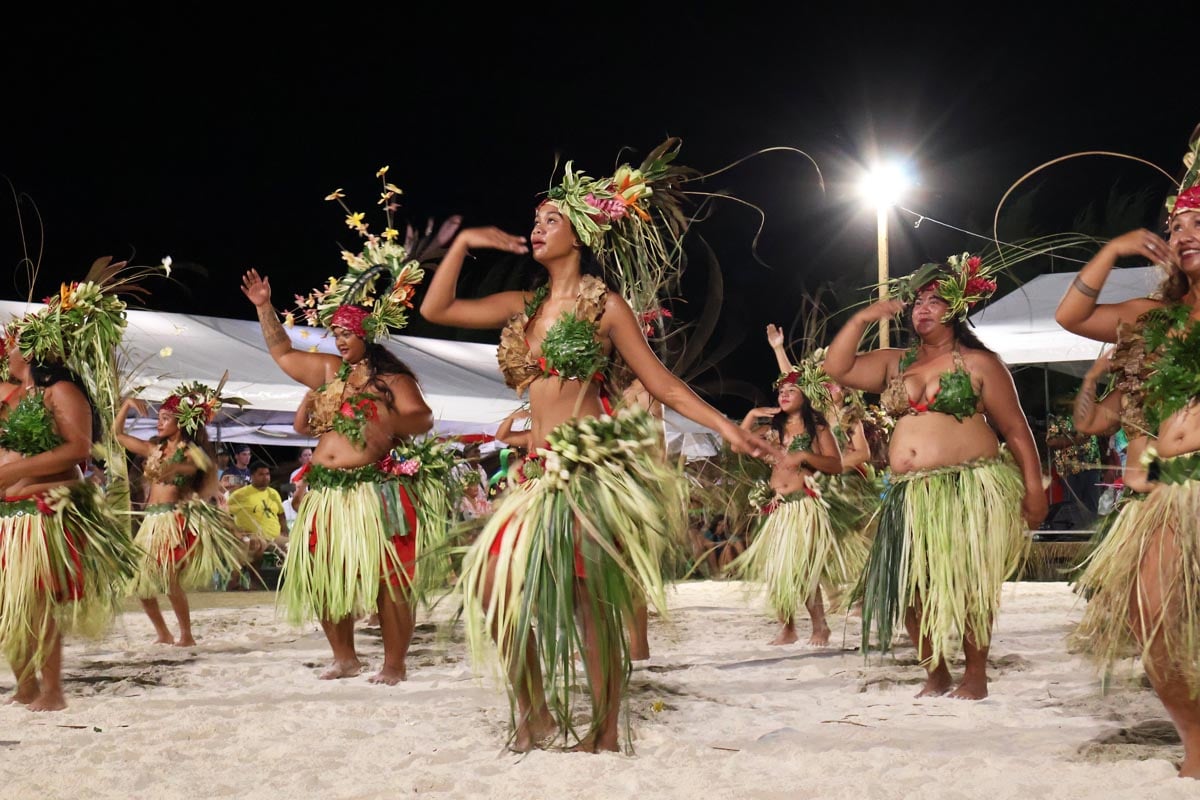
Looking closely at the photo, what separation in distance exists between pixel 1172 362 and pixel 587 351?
1.36 m

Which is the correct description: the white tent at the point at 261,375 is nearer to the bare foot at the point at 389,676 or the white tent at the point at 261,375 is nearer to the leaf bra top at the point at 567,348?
the bare foot at the point at 389,676

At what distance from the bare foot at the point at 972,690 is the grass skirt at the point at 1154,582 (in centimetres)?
125

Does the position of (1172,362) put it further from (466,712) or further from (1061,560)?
(1061,560)

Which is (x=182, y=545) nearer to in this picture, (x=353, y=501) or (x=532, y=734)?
(x=353, y=501)

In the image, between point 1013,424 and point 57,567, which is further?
point 1013,424

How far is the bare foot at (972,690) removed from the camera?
14.2 ft

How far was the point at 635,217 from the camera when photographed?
11.9 ft

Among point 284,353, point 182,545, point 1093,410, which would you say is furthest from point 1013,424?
point 182,545

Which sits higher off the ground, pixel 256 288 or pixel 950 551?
pixel 256 288

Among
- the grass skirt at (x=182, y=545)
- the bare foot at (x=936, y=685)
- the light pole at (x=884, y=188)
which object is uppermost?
the light pole at (x=884, y=188)

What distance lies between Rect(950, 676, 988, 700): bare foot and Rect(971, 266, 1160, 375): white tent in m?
5.53

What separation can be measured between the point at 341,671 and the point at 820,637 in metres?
2.29

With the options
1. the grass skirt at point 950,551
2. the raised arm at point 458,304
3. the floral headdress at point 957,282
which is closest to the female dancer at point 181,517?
the raised arm at point 458,304

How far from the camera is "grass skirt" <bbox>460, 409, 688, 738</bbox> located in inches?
122
